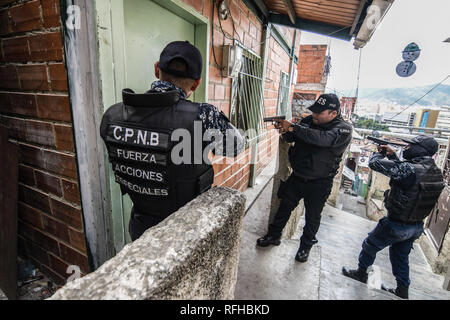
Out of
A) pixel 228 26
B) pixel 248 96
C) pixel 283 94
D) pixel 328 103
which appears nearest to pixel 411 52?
pixel 283 94

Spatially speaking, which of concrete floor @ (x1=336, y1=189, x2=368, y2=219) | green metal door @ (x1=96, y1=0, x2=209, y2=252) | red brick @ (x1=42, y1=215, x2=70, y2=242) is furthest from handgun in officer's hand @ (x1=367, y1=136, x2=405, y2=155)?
concrete floor @ (x1=336, y1=189, x2=368, y2=219)

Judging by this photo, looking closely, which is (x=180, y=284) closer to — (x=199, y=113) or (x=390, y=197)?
(x=199, y=113)

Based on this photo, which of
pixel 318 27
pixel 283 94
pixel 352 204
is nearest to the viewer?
pixel 318 27

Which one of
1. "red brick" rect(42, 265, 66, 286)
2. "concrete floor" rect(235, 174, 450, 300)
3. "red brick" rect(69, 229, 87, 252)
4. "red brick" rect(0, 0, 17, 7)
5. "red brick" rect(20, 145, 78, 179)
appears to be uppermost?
"red brick" rect(0, 0, 17, 7)

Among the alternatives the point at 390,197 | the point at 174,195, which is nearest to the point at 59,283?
the point at 174,195

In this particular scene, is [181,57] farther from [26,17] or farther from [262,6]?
[262,6]

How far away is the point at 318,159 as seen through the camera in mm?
2418

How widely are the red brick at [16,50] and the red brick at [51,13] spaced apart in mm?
229

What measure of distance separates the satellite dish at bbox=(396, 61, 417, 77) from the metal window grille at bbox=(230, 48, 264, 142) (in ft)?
17.3

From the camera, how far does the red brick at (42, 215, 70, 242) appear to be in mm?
1370

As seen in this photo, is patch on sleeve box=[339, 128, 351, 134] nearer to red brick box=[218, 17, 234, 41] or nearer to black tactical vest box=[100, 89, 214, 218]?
red brick box=[218, 17, 234, 41]

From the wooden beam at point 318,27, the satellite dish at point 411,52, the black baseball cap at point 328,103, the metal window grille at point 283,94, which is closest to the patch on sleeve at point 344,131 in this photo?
the black baseball cap at point 328,103

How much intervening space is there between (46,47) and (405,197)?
3.81m
